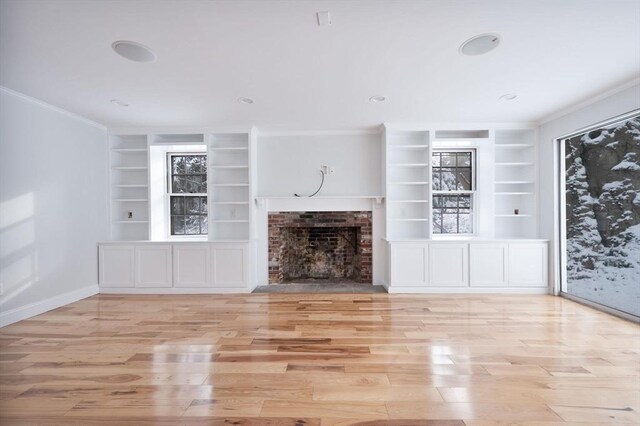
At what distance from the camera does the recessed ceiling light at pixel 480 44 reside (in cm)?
217

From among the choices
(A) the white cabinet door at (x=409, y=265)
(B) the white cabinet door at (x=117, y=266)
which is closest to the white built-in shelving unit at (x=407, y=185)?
(A) the white cabinet door at (x=409, y=265)

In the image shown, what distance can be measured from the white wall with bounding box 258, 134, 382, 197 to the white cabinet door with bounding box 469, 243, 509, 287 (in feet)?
5.51

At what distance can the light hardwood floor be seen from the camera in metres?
1.70

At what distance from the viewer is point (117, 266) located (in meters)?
A: 4.30

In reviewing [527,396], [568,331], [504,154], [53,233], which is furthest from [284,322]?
[504,154]

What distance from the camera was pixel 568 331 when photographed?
9.27ft

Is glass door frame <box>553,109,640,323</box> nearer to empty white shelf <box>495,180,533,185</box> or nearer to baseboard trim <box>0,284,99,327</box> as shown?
empty white shelf <box>495,180,533,185</box>

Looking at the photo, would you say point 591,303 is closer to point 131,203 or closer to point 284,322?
point 284,322

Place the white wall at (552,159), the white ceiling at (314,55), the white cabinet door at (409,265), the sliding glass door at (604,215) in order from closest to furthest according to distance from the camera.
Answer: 1. the white ceiling at (314,55)
2. the sliding glass door at (604,215)
3. the white wall at (552,159)
4. the white cabinet door at (409,265)

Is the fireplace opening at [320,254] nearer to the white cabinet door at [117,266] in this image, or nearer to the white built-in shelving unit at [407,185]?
the white built-in shelving unit at [407,185]

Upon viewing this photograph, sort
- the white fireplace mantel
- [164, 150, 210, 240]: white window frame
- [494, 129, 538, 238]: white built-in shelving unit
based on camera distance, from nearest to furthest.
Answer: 1. [494, 129, 538, 238]: white built-in shelving unit
2. the white fireplace mantel
3. [164, 150, 210, 240]: white window frame

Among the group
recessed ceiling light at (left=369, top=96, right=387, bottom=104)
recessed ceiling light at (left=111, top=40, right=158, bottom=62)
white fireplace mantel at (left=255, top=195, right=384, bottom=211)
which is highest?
recessed ceiling light at (left=369, top=96, right=387, bottom=104)

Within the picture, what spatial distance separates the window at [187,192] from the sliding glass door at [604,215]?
17.7 ft

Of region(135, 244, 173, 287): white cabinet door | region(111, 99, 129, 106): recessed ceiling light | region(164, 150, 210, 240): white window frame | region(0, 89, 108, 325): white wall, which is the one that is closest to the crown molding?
region(0, 89, 108, 325): white wall
